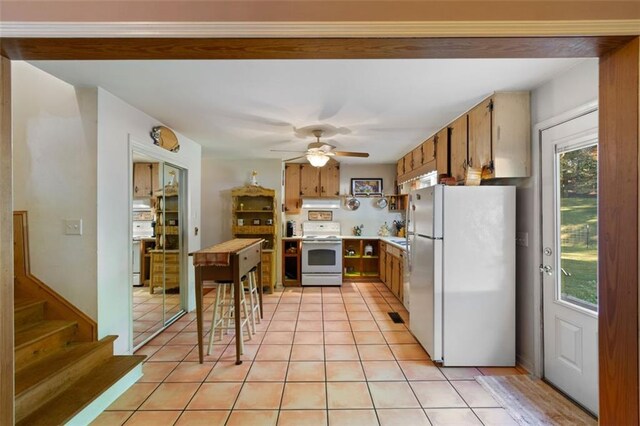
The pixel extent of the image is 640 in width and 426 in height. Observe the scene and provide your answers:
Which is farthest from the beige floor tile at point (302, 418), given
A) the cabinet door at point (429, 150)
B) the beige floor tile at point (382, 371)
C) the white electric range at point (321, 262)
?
the white electric range at point (321, 262)

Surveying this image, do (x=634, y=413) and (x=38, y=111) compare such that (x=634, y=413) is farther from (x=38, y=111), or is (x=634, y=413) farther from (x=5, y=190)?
(x=38, y=111)

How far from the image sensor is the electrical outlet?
7.88 feet

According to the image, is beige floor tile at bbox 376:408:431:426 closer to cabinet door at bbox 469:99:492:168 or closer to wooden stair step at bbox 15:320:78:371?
cabinet door at bbox 469:99:492:168

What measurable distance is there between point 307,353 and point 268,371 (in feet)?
1.41

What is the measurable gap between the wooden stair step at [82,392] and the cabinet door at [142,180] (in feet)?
4.89

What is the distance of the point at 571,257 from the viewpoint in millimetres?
2061

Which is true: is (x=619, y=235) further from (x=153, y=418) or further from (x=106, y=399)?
(x=106, y=399)

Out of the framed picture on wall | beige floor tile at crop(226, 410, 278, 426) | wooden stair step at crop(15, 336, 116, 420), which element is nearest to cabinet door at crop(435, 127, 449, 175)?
the framed picture on wall

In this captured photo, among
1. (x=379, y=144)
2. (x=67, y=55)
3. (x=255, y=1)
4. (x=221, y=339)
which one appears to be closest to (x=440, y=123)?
(x=379, y=144)

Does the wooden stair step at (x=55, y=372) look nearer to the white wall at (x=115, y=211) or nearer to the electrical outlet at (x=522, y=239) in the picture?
the white wall at (x=115, y=211)

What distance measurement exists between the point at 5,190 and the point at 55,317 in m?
1.67

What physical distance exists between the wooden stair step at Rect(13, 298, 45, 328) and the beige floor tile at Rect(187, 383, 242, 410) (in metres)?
1.35

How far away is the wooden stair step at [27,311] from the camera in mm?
2051

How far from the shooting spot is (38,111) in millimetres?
2211
